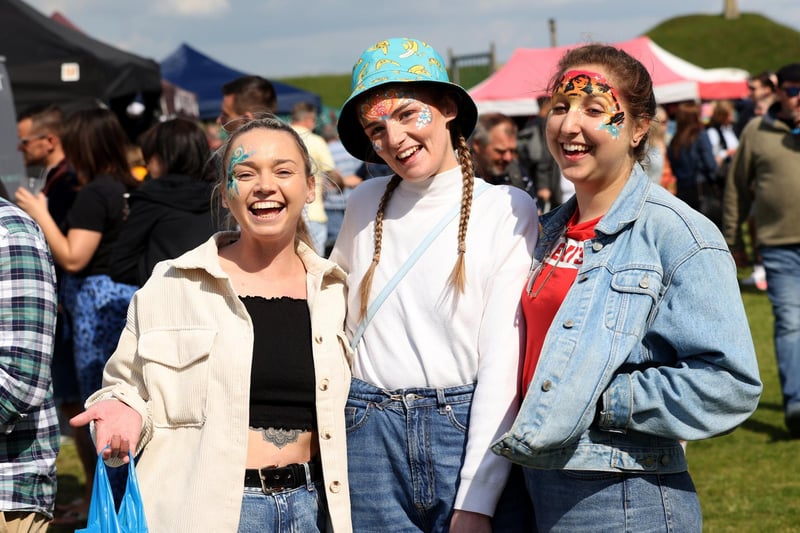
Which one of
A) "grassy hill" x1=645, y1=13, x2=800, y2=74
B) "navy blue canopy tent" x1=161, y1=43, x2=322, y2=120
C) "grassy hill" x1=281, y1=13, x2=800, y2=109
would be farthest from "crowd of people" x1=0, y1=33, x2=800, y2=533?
"grassy hill" x1=645, y1=13, x2=800, y2=74

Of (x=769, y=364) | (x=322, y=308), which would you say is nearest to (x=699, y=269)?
(x=322, y=308)

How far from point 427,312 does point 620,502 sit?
742 mm

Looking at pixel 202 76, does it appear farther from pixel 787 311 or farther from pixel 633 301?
pixel 633 301

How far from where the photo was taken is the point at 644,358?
7.53ft

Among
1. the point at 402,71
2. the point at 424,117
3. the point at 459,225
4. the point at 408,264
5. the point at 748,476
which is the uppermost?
the point at 402,71

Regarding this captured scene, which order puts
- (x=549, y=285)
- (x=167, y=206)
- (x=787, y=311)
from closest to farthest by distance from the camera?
(x=549, y=285) → (x=167, y=206) → (x=787, y=311)

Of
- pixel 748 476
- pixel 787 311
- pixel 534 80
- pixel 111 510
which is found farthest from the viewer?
pixel 534 80

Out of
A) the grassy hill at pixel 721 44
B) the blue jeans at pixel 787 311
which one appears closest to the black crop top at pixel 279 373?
the blue jeans at pixel 787 311

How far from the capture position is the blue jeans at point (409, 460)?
261 centimetres

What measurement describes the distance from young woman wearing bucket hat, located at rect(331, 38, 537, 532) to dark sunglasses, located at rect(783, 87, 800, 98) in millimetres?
4040

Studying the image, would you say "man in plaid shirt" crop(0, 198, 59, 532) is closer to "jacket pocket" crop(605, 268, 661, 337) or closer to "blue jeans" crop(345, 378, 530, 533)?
"blue jeans" crop(345, 378, 530, 533)

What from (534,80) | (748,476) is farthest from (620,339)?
(534,80)

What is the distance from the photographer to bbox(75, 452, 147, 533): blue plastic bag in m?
2.35

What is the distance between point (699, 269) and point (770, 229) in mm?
4597
